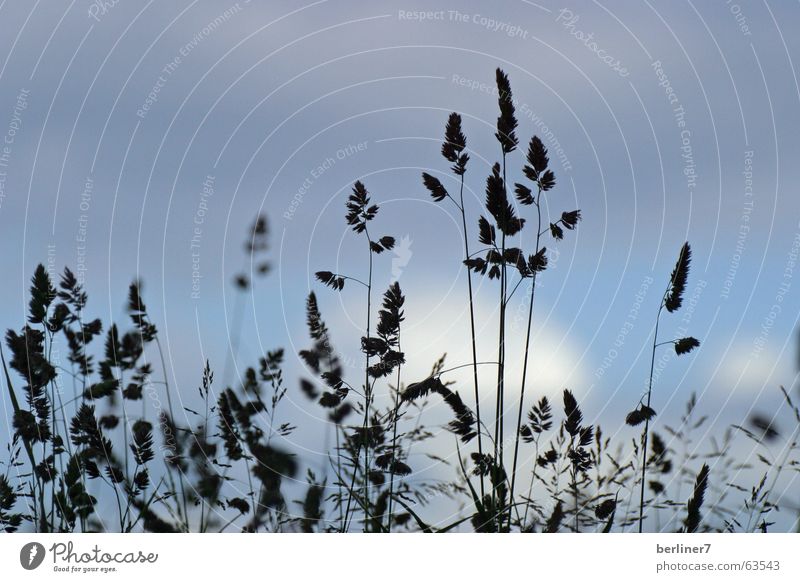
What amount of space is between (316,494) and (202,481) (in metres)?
0.55

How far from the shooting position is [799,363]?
446 centimetres

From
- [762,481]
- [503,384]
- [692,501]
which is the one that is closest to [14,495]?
[503,384]
